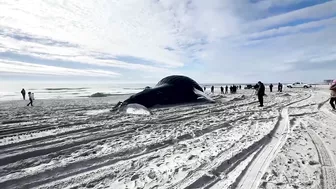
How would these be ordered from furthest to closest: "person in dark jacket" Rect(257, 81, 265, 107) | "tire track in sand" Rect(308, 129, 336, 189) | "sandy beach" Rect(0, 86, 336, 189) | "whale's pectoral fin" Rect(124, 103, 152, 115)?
1. "person in dark jacket" Rect(257, 81, 265, 107)
2. "whale's pectoral fin" Rect(124, 103, 152, 115)
3. "sandy beach" Rect(0, 86, 336, 189)
4. "tire track in sand" Rect(308, 129, 336, 189)

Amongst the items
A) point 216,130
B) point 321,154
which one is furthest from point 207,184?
point 216,130

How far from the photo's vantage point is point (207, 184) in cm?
363

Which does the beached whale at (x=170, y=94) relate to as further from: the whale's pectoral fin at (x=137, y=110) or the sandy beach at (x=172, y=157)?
the sandy beach at (x=172, y=157)

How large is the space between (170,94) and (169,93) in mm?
131

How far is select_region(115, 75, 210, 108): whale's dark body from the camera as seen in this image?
14.8 metres

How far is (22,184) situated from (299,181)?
4729mm

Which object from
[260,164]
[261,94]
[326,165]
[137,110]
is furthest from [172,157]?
[261,94]

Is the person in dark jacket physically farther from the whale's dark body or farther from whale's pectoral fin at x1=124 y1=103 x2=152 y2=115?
whale's pectoral fin at x1=124 y1=103 x2=152 y2=115

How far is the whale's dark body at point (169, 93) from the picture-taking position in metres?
14.8

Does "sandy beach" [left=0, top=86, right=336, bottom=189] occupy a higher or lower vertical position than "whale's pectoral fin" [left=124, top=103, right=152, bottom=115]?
lower

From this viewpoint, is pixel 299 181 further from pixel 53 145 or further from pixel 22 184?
pixel 53 145

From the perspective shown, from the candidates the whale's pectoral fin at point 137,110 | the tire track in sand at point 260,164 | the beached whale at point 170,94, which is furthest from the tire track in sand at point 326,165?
the beached whale at point 170,94

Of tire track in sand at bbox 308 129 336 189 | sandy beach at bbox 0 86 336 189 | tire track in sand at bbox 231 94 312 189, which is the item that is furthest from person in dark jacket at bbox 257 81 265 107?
tire track in sand at bbox 308 129 336 189

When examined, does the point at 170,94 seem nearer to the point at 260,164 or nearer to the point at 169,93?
the point at 169,93
